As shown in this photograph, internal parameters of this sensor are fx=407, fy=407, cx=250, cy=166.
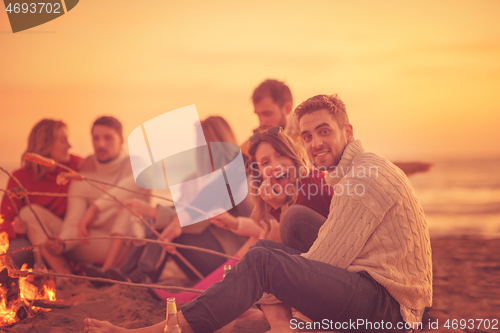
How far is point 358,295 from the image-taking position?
1281 millimetres

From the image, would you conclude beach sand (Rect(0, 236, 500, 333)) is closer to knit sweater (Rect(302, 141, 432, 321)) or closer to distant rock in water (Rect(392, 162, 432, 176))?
knit sweater (Rect(302, 141, 432, 321))

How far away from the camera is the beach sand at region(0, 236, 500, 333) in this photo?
1.75 metres

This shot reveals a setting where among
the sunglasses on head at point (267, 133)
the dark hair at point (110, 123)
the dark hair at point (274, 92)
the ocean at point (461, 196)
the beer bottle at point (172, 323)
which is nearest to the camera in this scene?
the beer bottle at point (172, 323)

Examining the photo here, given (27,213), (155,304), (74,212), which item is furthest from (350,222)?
(27,213)

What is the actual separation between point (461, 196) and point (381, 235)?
785 cm

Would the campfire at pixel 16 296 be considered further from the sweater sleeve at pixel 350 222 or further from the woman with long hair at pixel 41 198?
the sweater sleeve at pixel 350 222

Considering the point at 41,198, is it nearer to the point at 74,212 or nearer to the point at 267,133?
the point at 74,212

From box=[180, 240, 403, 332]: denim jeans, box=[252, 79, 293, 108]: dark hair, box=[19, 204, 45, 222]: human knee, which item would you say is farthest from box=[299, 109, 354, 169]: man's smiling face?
box=[19, 204, 45, 222]: human knee

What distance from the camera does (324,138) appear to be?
154 centimetres

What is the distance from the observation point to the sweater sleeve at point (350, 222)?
4.25 ft

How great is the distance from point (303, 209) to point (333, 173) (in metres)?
0.26

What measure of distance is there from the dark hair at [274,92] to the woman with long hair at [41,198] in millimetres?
1540

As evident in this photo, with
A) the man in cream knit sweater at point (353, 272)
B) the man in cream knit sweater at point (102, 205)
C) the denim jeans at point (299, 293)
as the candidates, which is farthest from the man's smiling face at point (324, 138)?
the man in cream knit sweater at point (102, 205)

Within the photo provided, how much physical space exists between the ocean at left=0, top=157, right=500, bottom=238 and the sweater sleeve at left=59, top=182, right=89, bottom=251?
2360mm
